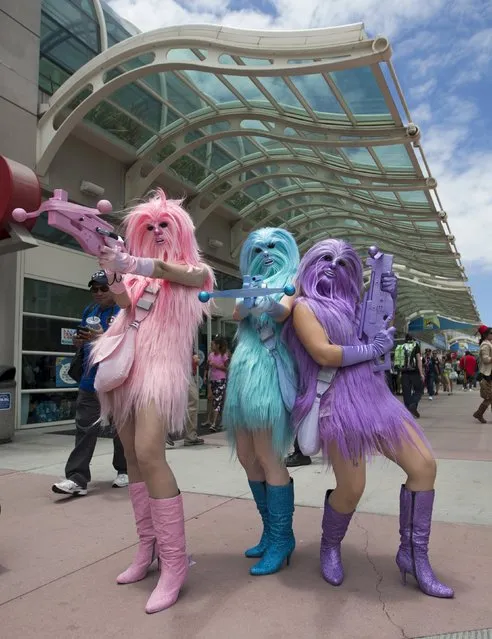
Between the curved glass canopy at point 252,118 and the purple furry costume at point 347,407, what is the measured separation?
5.52 meters

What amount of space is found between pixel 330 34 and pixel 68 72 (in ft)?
15.2

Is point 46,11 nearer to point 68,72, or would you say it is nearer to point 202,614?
point 68,72

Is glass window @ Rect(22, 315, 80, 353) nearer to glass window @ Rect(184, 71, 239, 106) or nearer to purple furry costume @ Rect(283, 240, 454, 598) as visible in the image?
glass window @ Rect(184, 71, 239, 106)

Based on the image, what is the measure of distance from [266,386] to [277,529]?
73cm

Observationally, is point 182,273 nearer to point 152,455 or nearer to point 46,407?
point 152,455

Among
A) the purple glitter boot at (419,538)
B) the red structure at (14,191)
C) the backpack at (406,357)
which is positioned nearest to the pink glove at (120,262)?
the purple glitter boot at (419,538)

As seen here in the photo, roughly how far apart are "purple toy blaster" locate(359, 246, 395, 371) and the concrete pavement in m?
1.07

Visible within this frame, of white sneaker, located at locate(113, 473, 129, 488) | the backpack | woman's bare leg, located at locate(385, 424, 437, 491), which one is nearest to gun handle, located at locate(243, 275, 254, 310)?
woman's bare leg, located at locate(385, 424, 437, 491)

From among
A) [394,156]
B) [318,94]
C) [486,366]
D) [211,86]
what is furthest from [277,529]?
[394,156]

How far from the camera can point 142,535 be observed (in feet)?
8.91

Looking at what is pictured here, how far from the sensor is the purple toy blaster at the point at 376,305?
264 cm

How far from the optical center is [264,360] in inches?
105

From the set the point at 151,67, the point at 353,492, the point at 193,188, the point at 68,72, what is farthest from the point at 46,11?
the point at 353,492

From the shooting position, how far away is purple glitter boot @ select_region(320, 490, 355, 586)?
8.70 feet
